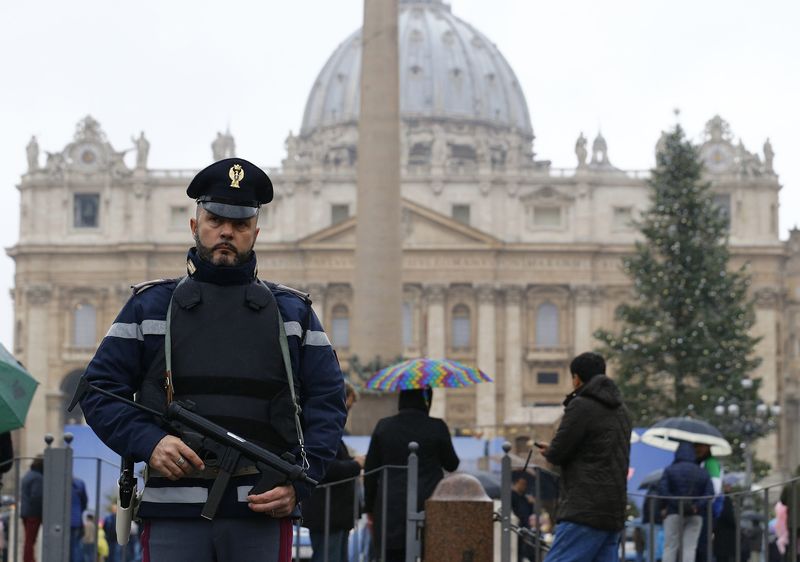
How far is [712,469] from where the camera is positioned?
14484 millimetres

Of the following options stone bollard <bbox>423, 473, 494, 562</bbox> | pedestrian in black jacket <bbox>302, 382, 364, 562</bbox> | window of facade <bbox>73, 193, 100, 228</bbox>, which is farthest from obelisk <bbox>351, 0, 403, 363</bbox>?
window of facade <bbox>73, 193, 100, 228</bbox>

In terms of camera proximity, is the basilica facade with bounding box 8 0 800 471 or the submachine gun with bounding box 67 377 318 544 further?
the basilica facade with bounding box 8 0 800 471

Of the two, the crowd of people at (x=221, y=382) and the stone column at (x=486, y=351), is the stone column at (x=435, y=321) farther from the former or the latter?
the crowd of people at (x=221, y=382)

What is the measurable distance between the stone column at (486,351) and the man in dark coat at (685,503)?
58.5 meters

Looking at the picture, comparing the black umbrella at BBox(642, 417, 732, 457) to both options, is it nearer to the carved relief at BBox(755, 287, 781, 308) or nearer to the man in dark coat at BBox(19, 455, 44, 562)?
the man in dark coat at BBox(19, 455, 44, 562)

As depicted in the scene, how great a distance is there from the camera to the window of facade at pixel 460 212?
7250 centimetres

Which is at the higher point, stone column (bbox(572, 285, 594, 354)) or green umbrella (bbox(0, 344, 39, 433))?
stone column (bbox(572, 285, 594, 354))

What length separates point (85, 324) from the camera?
244 ft

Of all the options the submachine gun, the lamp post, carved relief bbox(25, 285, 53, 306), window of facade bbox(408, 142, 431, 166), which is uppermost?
window of facade bbox(408, 142, 431, 166)

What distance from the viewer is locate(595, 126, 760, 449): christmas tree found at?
133 ft

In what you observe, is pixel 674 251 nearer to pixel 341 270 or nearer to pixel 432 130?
pixel 341 270

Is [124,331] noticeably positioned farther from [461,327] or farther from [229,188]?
[461,327]

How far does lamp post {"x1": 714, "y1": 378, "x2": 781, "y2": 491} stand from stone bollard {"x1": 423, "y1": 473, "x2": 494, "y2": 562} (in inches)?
882

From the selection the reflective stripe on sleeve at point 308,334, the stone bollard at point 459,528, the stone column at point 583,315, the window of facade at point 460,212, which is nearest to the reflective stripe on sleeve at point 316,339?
the reflective stripe on sleeve at point 308,334
